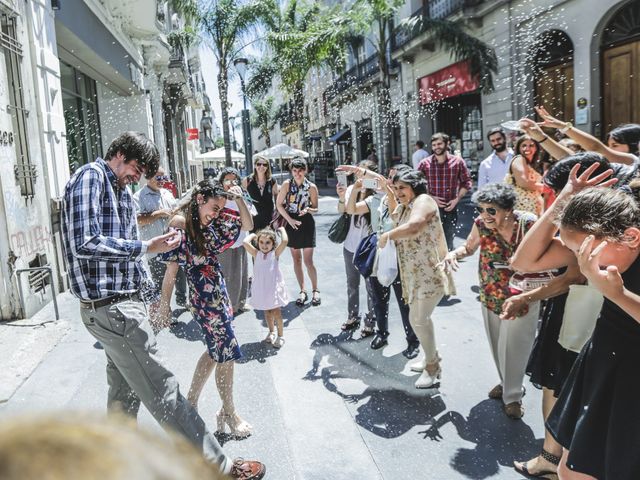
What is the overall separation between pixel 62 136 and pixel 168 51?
31.5 feet

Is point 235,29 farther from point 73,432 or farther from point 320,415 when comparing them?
point 73,432

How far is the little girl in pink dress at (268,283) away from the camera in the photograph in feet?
16.9

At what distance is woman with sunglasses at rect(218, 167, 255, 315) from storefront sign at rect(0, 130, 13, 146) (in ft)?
7.33

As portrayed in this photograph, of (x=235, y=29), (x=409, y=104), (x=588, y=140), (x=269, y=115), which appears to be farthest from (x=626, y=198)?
(x=269, y=115)

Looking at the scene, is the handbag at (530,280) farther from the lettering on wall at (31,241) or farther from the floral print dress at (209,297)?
the lettering on wall at (31,241)

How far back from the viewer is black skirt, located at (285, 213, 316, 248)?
655cm

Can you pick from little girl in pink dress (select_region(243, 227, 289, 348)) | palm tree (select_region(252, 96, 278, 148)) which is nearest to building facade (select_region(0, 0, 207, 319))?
little girl in pink dress (select_region(243, 227, 289, 348))

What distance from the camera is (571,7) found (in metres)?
12.7

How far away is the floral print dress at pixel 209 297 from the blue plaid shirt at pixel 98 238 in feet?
1.66

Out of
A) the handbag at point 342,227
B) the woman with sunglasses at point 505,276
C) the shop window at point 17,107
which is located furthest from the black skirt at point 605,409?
the shop window at point 17,107

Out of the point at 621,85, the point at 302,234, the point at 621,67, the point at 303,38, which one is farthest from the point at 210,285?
the point at 303,38

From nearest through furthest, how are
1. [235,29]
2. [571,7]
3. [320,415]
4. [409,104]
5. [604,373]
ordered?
1. [604,373]
2. [320,415]
3. [571,7]
4. [235,29]
5. [409,104]

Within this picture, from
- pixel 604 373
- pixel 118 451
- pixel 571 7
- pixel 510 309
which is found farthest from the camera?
pixel 571 7

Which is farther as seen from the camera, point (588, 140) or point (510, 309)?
point (588, 140)
